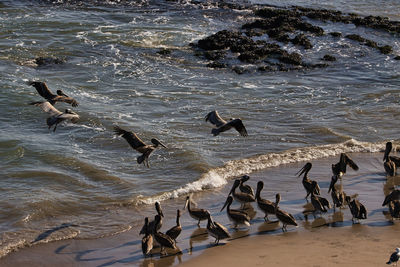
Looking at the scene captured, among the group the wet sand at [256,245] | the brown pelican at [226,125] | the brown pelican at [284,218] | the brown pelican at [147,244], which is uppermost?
the brown pelican at [226,125]

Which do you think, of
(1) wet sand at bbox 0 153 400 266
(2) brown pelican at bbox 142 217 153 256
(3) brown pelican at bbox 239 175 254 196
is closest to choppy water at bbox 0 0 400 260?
(1) wet sand at bbox 0 153 400 266

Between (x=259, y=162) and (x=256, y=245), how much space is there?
5077 mm

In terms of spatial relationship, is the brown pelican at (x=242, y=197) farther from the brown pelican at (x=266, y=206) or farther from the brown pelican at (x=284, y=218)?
the brown pelican at (x=284, y=218)

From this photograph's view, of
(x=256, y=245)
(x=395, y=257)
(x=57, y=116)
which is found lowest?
(x=256, y=245)

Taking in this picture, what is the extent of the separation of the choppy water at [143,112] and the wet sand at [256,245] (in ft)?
2.07

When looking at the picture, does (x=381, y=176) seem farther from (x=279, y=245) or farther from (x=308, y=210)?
(x=279, y=245)

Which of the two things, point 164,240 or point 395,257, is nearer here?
point 395,257

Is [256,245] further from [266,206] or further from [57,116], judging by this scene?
[57,116]

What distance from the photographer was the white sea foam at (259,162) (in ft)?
45.1

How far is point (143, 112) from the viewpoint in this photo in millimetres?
19328

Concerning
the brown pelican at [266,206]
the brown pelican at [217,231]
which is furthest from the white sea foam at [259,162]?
the brown pelican at [217,231]

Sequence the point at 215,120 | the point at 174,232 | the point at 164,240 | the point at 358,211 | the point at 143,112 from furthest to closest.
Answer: the point at 143,112, the point at 215,120, the point at 358,211, the point at 174,232, the point at 164,240

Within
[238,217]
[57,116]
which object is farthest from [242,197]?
[57,116]

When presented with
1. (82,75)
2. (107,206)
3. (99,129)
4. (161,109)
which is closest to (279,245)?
(107,206)
